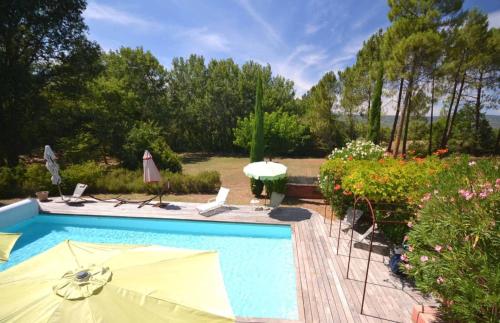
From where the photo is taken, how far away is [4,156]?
53.8 feet

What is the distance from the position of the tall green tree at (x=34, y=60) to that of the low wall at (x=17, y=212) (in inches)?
283

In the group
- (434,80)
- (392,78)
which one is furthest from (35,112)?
(434,80)

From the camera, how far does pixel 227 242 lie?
8.92m

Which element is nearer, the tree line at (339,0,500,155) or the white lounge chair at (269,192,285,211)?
the white lounge chair at (269,192,285,211)

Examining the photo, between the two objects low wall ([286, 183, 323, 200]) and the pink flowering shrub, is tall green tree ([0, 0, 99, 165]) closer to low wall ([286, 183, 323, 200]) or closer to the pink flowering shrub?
low wall ([286, 183, 323, 200])

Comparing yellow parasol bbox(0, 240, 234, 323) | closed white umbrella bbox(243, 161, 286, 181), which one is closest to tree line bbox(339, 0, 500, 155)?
closed white umbrella bbox(243, 161, 286, 181)

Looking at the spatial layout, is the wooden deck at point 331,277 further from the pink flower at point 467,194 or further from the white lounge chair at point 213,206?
the pink flower at point 467,194

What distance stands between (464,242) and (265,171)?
7057 millimetres

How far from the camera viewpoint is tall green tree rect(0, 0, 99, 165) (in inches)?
587

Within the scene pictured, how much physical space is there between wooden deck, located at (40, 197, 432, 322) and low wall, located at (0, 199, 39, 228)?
8.91 ft

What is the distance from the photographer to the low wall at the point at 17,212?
31.2ft

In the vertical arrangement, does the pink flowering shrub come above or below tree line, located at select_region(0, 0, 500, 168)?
below

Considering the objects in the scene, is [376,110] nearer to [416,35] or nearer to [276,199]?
[416,35]

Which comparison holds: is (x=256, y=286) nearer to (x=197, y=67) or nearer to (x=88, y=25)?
(x=88, y=25)
